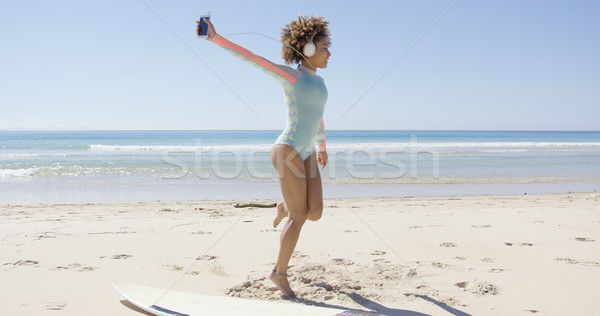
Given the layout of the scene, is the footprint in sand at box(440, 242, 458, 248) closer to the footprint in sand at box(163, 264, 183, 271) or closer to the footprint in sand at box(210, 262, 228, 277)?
the footprint in sand at box(210, 262, 228, 277)

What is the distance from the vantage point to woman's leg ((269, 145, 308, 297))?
267 centimetres

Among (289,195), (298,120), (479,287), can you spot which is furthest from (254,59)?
(479,287)

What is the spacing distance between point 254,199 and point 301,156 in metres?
5.77

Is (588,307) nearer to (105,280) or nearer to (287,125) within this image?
(287,125)

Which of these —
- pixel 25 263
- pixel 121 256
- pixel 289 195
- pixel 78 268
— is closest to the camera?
pixel 289 195

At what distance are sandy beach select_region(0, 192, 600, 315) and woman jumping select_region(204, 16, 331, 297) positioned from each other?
0.52m

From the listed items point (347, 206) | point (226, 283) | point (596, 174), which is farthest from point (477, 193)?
point (226, 283)

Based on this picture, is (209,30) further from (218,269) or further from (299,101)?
(218,269)

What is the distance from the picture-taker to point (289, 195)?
2.72 meters

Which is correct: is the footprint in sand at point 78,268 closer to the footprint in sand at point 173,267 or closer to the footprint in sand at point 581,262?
the footprint in sand at point 173,267

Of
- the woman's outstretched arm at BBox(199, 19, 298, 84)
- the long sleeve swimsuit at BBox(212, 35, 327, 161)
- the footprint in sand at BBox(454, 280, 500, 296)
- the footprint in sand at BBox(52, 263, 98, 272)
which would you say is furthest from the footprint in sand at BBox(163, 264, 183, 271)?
the footprint in sand at BBox(454, 280, 500, 296)

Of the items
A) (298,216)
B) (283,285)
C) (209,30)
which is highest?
(209,30)

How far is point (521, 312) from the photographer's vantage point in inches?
98.7

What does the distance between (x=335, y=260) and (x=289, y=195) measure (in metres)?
1.23
